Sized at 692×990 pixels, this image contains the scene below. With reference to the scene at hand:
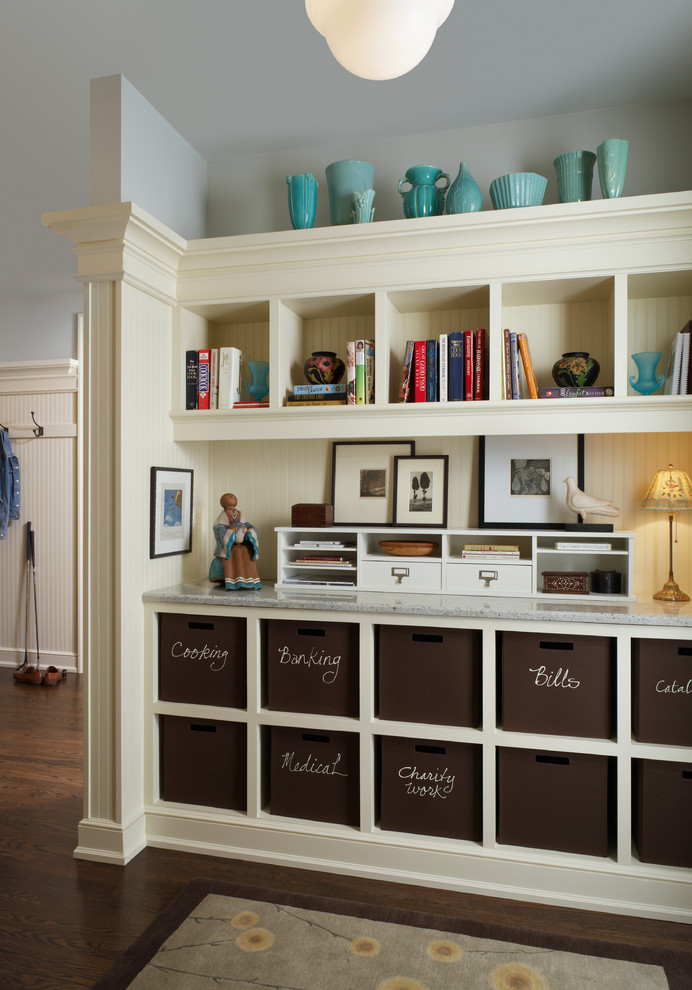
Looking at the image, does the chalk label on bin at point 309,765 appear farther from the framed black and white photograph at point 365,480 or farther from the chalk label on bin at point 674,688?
the chalk label on bin at point 674,688

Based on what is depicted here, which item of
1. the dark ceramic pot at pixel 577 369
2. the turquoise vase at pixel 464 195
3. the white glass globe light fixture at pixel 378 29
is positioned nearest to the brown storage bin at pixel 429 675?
the dark ceramic pot at pixel 577 369

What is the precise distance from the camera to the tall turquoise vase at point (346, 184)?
259 cm

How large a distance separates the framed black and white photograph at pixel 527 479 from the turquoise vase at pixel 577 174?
88cm

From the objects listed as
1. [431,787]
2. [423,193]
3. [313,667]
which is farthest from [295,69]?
[431,787]

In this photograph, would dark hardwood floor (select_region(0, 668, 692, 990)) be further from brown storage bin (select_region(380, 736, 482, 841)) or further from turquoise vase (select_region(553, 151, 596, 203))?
turquoise vase (select_region(553, 151, 596, 203))

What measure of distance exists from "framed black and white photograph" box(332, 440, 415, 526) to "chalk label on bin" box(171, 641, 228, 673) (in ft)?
2.37

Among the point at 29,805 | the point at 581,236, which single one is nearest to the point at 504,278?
the point at 581,236

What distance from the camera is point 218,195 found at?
9.89ft

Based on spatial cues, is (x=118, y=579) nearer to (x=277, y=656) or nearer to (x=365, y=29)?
(x=277, y=656)

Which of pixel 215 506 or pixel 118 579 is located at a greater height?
pixel 215 506

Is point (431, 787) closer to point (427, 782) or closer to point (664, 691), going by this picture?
point (427, 782)

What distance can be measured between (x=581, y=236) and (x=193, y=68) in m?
1.49

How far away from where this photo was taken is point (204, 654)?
2531 millimetres

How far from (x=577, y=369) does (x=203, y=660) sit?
5.81ft
